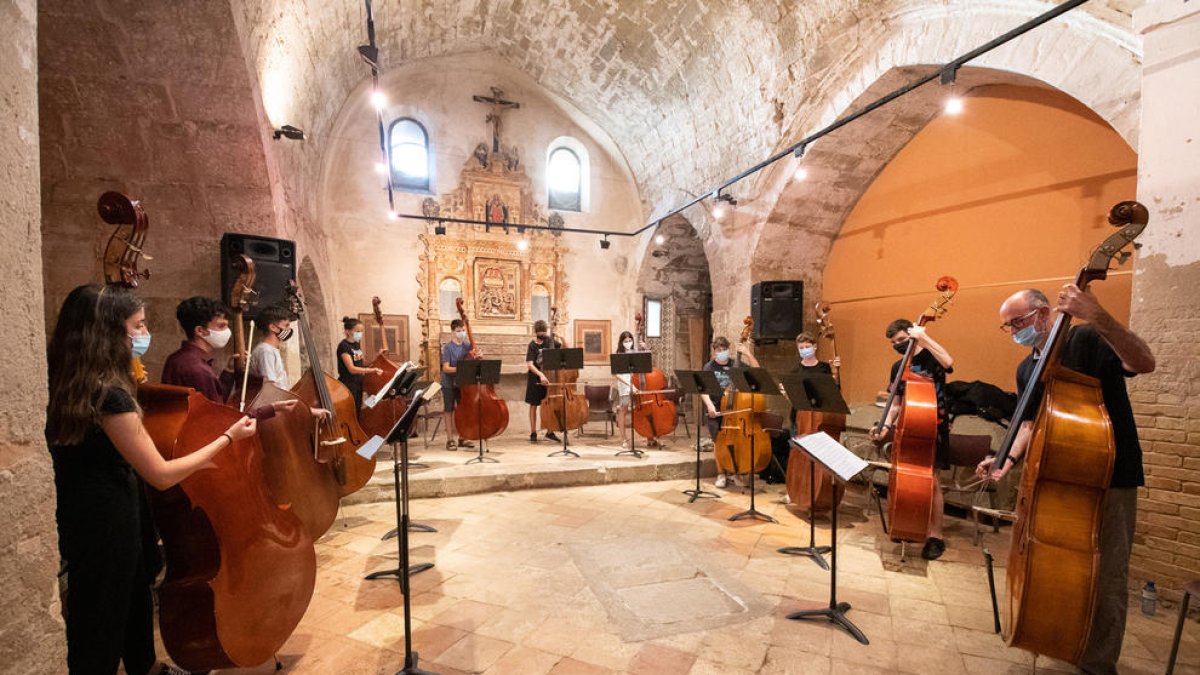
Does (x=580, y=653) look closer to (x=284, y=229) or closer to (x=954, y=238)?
(x=284, y=229)

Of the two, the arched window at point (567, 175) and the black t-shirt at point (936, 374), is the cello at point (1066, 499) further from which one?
the arched window at point (567, 175)

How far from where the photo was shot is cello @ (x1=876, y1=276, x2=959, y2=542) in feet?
11.0

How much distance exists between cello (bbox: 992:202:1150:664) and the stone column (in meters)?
1.57

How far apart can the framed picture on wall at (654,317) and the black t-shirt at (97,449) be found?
29.0ft

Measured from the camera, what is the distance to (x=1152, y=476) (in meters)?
3.03

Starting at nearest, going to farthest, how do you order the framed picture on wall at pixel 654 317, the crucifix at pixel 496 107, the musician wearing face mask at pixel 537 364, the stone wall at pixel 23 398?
the stone wall at pixel 23 398 < the musician wearing face mask at pixel 537 364 < the crucifix at pixel 496 107 < the framed picture on wall at pixel 654 317

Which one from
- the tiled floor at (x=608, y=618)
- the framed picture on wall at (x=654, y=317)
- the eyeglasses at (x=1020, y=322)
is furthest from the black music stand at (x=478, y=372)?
the framed picture on wall at (x=654, y=317)

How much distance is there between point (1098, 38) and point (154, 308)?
23.3ft

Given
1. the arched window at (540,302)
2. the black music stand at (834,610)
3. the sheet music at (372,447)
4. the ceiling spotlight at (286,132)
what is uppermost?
the ceiling spotlight at (286,132)

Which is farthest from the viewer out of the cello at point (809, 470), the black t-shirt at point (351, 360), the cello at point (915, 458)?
the black t-shirt at point (351, 360)

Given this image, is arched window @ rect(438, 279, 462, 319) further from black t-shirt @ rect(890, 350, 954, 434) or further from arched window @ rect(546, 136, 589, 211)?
black t-shirt @ rect(890, 350, 954, 434)

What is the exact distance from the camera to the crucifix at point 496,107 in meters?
9.04

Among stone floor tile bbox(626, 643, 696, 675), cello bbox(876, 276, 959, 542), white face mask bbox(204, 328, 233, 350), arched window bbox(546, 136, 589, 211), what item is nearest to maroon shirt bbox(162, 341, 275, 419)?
white face mask bbox(204, 328, 233, 350)

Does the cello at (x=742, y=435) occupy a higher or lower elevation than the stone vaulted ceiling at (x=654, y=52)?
lower
